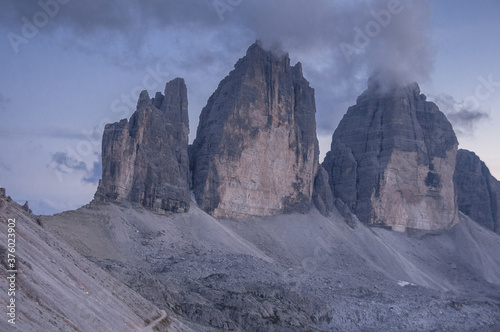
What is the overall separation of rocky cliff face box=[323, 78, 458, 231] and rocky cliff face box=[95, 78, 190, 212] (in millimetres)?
47169

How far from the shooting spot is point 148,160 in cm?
8394

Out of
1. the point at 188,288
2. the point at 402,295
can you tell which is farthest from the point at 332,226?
the point at 188,288

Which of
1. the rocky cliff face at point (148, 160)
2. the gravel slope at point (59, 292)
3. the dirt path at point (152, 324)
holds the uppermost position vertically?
the rocky cliff face at point (148, 160)

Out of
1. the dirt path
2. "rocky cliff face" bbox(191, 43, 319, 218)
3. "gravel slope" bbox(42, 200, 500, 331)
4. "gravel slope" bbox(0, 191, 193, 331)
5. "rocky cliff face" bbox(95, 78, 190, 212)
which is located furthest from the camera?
"rocky cliff face" bbox(191, 43, 319, 218)

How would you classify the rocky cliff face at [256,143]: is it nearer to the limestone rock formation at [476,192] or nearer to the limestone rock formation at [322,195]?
the limestone rock formation at [322,195]

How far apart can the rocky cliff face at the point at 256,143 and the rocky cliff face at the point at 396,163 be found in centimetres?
1738

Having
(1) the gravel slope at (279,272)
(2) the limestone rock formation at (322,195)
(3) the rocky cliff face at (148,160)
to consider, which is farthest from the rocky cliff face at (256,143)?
(3) the rocky cliff face at (148,160)

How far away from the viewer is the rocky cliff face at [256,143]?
97.9 meters

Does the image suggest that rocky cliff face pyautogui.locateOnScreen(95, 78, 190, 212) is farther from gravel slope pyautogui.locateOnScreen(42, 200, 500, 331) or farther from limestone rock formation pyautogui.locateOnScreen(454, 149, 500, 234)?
limestone rock formation pyautogui.locateOnScreen(454, 149, 500, 234)

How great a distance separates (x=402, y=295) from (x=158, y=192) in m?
38.0

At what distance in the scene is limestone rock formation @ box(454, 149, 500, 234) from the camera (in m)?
146

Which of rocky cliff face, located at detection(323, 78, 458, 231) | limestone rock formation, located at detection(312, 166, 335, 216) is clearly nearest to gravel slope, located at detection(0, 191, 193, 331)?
limestone rock formation, located at detection(312, 166, 335, 216)

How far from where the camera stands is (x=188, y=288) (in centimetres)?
5372

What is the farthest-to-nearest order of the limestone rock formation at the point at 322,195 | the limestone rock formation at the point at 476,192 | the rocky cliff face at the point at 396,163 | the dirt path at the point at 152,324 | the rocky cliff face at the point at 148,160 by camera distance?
1. the limestone rock formation at the point at 476,192
2. the rocky cliff face at the point at 396,163
3. the limestone rock formation at the point at 322,195
4. the rocky cliff face at the point at 148,160
5. the dirt path at the point at 152,324
